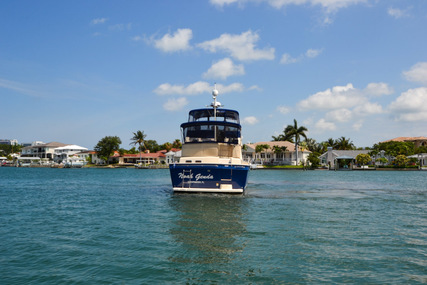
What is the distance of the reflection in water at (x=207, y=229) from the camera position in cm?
959

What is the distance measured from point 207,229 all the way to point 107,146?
120548 millimetres

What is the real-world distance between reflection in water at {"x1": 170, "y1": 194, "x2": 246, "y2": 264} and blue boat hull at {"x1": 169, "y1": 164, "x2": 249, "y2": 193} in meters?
1.41

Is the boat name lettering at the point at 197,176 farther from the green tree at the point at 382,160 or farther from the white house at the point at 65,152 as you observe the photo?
the white house at the point at 65,152

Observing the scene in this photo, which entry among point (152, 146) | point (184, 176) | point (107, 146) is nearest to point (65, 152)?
point (107, 146)

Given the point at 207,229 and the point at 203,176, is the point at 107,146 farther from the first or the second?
the point at 207,229

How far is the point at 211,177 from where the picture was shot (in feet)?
74.7

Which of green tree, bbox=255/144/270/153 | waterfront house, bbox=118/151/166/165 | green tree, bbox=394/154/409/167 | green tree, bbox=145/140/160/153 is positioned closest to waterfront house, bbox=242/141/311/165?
green tree, bbox=255/144/270/153

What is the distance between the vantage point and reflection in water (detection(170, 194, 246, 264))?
959 cm

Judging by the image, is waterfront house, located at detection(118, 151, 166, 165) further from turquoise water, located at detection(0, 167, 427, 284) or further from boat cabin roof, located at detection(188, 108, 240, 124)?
turquoise water, located at detection(0, 167, 427, 284)

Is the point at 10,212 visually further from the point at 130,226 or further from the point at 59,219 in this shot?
the point at 130,226

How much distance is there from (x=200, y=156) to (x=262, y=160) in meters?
79.2

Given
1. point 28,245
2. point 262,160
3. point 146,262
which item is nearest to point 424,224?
point 146,262

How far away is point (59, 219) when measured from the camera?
51.1ft

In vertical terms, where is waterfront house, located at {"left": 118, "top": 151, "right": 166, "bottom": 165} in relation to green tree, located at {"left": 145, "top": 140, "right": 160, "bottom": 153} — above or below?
below
